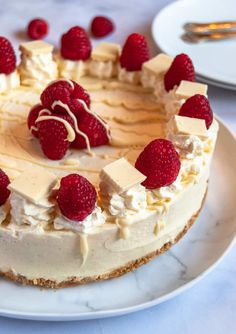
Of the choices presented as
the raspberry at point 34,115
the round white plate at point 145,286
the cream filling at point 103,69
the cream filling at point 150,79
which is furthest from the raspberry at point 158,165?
the cream filling at point 103,69

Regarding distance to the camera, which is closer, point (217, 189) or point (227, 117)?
point (217, 189)

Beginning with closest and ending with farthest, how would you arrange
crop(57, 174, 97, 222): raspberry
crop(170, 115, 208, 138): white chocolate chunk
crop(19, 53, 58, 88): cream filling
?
crop(57, 174, 97, 222): raspberry → crop(170, 115, 208, 138): white chocolate chunk → crop(19, 53, 58, 88): cream filling

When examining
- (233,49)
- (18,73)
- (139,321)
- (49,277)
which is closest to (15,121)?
(18,73)

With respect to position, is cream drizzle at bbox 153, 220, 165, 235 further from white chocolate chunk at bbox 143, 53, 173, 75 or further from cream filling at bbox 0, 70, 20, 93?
cream filling at bbox 0, 70, 20, 93

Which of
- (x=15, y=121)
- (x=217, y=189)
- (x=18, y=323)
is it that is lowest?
(x=18, y=323)

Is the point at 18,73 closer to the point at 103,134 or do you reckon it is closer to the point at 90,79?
the point at 90,79

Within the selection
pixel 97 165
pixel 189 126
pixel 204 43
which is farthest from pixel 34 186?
pixel 204 43

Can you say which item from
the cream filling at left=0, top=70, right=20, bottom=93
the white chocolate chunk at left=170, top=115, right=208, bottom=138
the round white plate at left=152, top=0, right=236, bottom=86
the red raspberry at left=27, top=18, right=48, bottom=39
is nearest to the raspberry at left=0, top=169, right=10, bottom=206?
the white chocolate chunk at left=170, top=115, right=208, bottom=138
